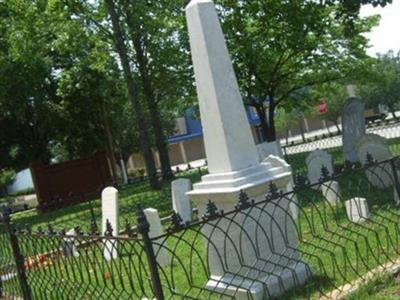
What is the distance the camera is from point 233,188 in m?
5.73

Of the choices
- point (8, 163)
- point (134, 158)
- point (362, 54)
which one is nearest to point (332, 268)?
point (362, 54)

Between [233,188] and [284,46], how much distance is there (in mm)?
17588

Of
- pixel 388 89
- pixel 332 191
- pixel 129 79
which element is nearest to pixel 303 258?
pixel 332 191

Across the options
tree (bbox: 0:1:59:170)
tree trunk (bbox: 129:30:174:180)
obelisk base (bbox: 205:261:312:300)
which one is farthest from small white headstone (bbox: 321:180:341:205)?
tree (bbox: 0:1:59:170)

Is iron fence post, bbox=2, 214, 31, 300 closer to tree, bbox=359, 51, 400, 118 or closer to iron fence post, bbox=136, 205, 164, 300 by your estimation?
iron fence post, bbox=136, 205, 164, 300

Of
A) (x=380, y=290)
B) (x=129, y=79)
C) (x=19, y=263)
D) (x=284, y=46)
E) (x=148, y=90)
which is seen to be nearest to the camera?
(x=380, y=290)

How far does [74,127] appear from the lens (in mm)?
28984

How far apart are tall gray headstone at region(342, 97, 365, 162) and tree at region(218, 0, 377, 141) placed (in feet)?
15.1

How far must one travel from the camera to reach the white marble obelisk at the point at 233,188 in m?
5.71

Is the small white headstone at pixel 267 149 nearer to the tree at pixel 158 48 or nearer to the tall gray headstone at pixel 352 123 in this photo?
the tall gray headstone at pixel 352 123

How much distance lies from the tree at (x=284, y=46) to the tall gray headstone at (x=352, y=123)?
15.1 feet

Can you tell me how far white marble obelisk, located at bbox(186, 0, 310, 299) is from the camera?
5.71 m

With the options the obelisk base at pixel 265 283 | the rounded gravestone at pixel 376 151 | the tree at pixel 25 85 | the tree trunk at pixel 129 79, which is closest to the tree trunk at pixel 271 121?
the tree trunk at pixel 129 79

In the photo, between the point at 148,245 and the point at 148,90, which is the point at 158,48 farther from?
the point at 148,245
